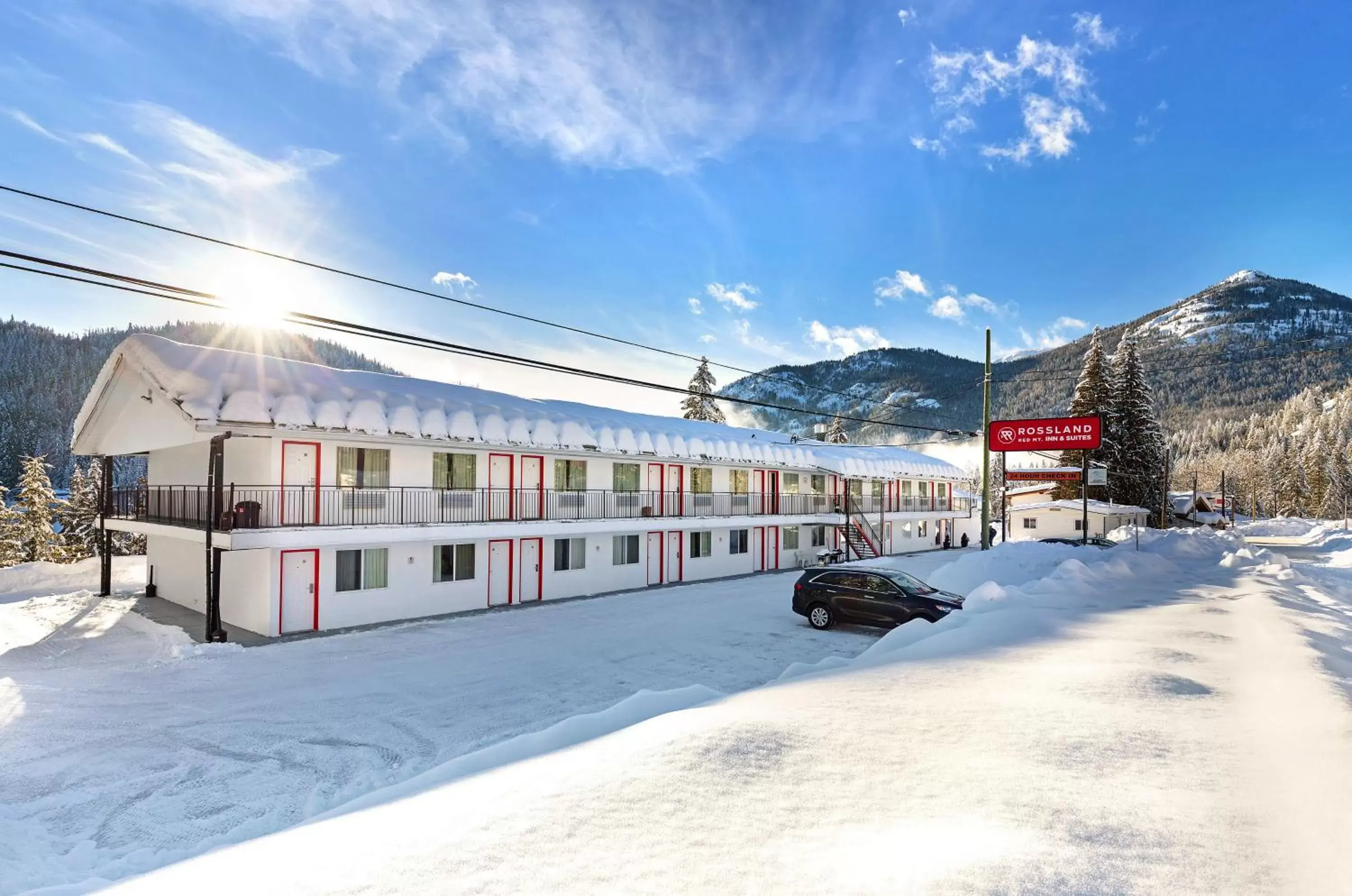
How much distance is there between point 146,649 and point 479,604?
870cm

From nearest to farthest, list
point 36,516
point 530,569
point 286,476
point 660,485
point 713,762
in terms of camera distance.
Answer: point 713,762
point 286,476
point 530,569
point 660,485
point 36,516

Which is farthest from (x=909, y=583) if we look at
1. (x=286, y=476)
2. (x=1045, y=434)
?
(x=1045, y=434)

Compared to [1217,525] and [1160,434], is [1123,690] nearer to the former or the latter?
[1160,434]

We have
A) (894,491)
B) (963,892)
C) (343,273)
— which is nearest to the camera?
(963,892)

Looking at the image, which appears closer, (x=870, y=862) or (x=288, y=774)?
(x=870, y=862)

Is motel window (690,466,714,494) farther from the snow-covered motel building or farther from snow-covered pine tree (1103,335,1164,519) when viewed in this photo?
snow-covered pine tree (1103,335,1164,519)

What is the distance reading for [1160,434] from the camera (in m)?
61.1

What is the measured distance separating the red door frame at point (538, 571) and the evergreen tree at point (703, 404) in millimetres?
35512

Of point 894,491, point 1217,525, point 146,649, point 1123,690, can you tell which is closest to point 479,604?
point 146,649

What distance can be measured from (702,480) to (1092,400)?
46.6 m

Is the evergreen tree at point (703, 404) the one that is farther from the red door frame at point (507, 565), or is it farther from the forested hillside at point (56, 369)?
the forested hillside at point (56, 369)

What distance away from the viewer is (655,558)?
2786 centimetres

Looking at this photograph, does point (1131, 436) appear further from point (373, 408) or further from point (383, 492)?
point (373, 408)

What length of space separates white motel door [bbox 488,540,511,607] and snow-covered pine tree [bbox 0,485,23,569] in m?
38.6
